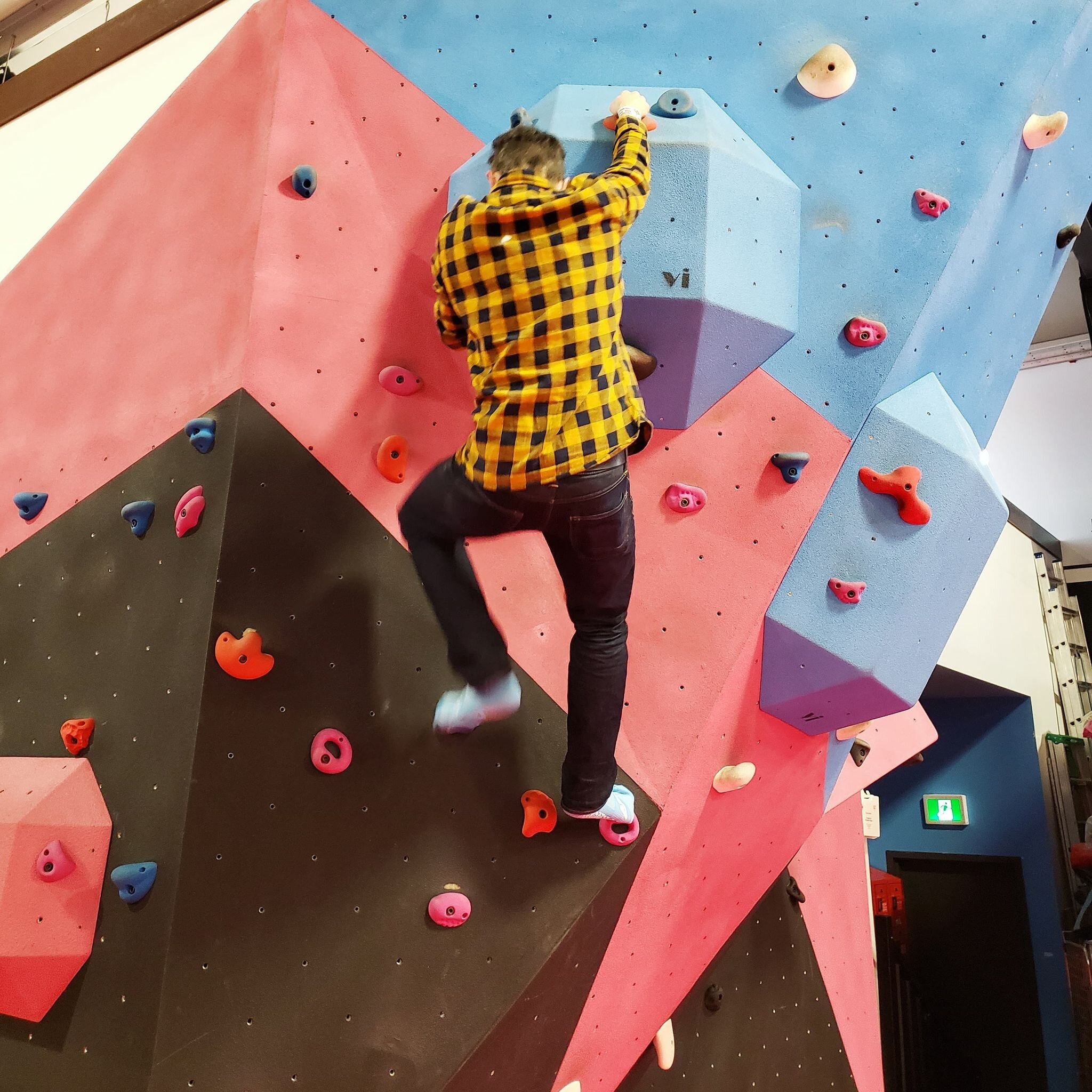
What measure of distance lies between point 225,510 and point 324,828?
707mm

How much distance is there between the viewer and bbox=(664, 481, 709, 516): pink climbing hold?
219 centimetres

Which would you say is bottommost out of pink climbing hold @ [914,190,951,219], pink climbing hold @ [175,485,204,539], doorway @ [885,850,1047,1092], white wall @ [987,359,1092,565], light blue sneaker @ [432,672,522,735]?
doorway @ [885,850,1047,1092]

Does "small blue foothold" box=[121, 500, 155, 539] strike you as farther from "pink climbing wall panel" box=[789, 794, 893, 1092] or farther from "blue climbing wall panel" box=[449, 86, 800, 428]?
"pink climbing wall panel" box=[789, 794, 893, 1092]

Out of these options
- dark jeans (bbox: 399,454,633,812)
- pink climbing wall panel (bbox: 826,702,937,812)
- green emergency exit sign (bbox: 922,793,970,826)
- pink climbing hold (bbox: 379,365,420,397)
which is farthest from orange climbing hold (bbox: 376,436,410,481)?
green emergency exit sign (bbox: 922,793,970,826)

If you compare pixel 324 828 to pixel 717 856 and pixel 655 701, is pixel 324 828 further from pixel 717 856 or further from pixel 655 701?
pixel 717 856

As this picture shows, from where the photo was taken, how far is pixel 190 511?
1794 millimetres

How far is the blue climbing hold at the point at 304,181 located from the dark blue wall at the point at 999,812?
592cm

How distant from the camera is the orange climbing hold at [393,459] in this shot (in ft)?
6.40

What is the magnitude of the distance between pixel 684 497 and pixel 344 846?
3.87ft

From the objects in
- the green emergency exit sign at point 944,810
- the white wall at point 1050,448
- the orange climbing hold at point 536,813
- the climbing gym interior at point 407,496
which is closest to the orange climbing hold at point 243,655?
the climbing gym interior at point 407,496

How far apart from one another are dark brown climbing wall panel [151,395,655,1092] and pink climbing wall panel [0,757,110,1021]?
266mm

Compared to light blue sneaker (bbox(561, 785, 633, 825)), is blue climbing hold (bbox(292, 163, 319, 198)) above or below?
above

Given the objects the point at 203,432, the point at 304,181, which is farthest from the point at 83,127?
the point at 203,432

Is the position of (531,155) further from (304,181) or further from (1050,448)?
(1050,448)
